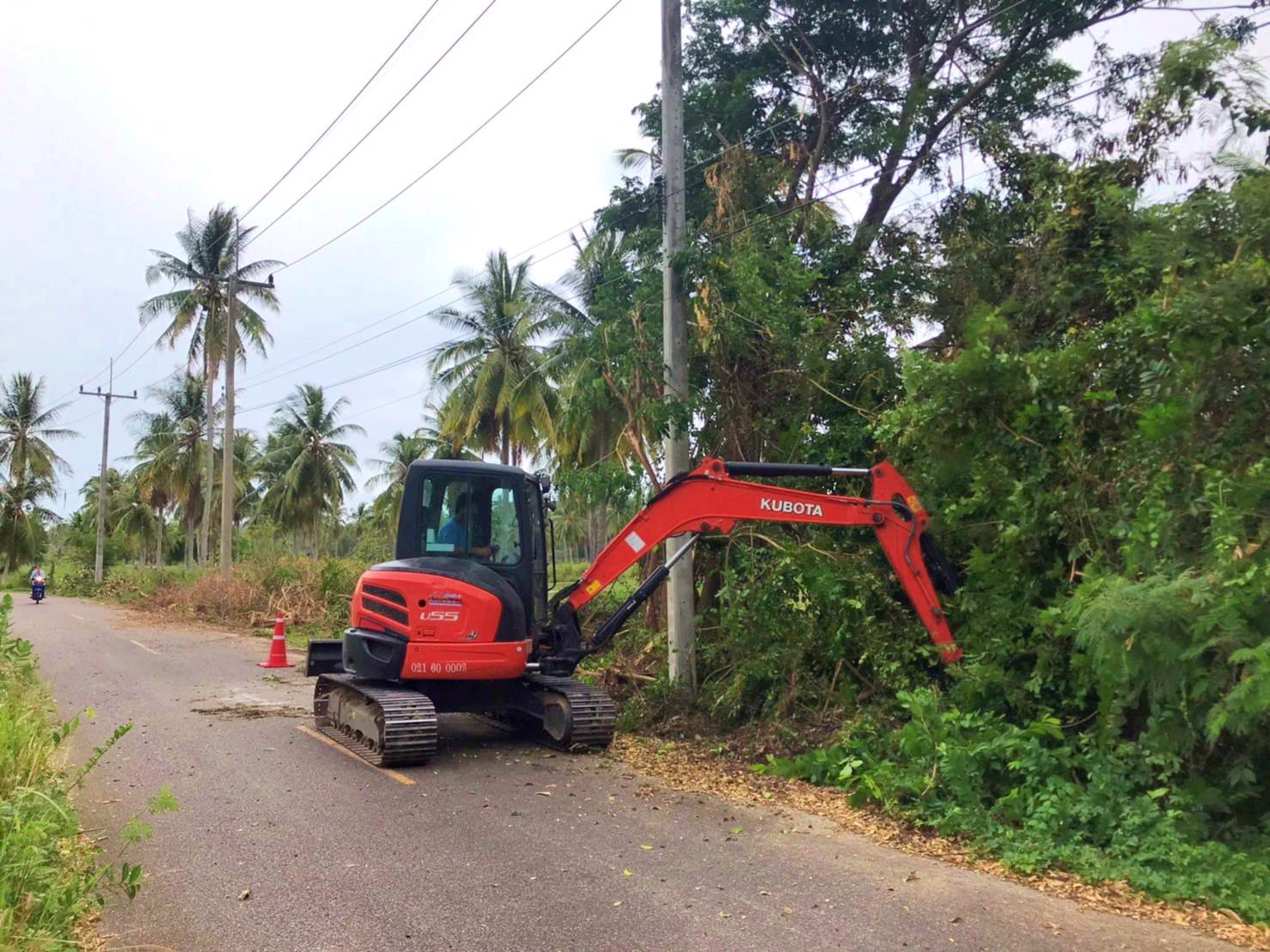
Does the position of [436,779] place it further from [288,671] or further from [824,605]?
[288,671]

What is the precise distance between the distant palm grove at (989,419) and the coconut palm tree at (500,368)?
13408 mm

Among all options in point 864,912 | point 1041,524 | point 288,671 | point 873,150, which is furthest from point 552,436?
point 864,912

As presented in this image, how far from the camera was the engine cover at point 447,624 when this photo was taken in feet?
29.1

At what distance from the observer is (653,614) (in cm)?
1298

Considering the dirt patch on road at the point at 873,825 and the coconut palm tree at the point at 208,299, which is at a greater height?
the coconut palm tree at the point at 208,299

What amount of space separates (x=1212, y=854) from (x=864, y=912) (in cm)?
210

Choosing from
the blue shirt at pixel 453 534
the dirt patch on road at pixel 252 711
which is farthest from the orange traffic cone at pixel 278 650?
the blue shirt at pixel 453 534

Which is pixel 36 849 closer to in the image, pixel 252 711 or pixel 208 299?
pixel 252 711

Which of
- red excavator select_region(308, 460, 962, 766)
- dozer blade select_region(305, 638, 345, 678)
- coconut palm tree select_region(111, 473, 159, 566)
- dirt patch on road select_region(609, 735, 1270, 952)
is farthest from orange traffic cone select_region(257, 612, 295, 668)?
coconut palm tree select_region(111, 473, 159, 566)

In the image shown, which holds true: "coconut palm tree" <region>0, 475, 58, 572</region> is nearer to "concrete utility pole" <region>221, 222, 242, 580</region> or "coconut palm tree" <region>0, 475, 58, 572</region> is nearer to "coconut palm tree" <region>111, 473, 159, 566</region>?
"coconut palm tree" <region>111, 473, 159, 566</region>

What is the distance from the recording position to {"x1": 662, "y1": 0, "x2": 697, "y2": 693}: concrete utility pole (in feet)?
35.7

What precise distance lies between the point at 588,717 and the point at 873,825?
10.0ft

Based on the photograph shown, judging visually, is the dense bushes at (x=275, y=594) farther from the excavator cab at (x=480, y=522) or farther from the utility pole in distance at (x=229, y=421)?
the excavator cab at (x=480, y=522)

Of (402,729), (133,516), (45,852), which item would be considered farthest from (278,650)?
(133,516)
